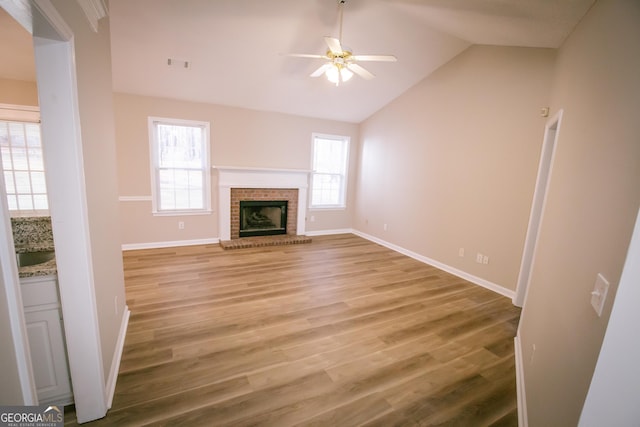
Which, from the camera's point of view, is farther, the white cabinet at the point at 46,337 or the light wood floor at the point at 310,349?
the light wood floor at the point at 310,349

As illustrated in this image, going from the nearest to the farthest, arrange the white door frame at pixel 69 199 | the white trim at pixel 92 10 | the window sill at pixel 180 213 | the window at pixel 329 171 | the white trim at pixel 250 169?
the white door frame at pixel 69 199, the white trim at pixel 92 10, the window sill at pixel 180 213, the white trim at pixel 250 169, the window at pixel 329 171

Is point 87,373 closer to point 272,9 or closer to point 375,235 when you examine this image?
point 272,9

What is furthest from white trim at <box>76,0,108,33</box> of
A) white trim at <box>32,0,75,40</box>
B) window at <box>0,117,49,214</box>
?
window at <box>0,117,49,214</box>

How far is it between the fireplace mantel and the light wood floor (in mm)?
1372

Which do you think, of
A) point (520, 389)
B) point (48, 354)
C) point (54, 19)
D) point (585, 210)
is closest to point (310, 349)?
point (520, 389)

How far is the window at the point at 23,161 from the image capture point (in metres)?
3.43

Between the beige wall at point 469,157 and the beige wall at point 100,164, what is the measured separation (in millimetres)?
4136

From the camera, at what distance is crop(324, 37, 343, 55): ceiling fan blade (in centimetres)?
232

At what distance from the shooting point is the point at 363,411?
1.70 m

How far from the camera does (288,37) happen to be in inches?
126

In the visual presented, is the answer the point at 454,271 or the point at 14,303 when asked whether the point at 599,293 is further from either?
the point at 454,271

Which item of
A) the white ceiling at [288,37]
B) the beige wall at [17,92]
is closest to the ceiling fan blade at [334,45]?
the white ceiling at [288,37]

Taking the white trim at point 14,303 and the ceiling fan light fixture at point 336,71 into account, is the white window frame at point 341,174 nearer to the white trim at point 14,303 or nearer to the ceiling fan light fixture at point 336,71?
the ceiling fan light fixture at point 336,71

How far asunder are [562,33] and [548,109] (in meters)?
0.77
